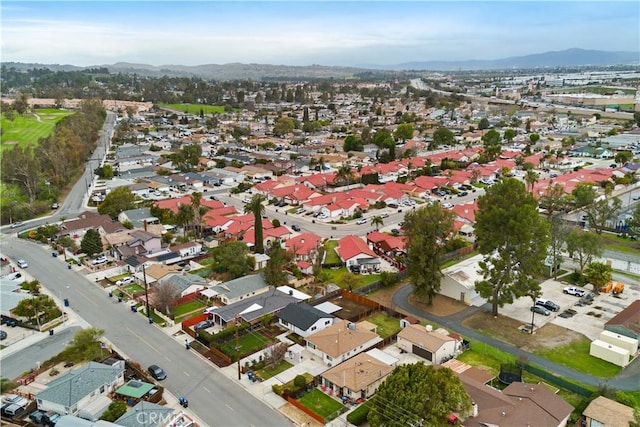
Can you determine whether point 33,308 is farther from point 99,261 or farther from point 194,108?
point 194,108

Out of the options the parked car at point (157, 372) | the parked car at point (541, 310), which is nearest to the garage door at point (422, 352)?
the parked car at point (541, 310)

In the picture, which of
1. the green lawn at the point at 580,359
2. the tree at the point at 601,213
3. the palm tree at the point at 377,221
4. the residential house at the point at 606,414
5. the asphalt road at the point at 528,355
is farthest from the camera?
the palm tree at the point at 377,221

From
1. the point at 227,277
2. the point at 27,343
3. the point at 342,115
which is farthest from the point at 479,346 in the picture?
the point at 342,115

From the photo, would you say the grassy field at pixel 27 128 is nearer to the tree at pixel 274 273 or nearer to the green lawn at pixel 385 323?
the tree at pixel 274 273

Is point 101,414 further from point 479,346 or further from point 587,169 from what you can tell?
point 587,169

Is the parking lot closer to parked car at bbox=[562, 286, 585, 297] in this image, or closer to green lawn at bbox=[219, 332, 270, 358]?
parked car at bbox=[562, 286, 585, 297]

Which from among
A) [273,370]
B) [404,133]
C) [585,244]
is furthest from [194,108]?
[273,370]

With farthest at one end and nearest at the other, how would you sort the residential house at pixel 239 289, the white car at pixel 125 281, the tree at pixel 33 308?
the white car at pixel 125 281 → the residential house at pixel 239 289 → the tree at pixel 33 308
